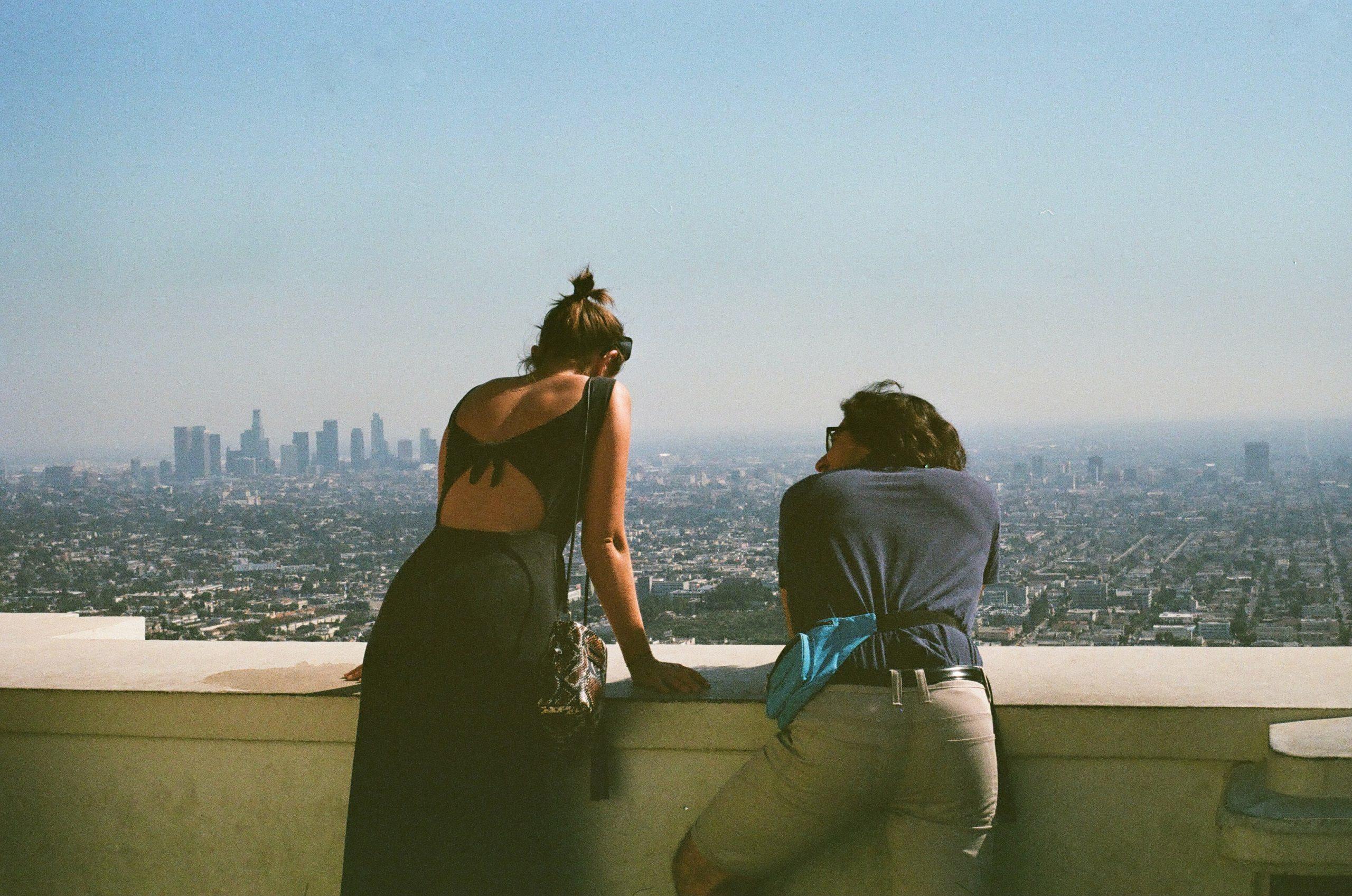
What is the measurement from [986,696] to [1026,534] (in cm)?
415

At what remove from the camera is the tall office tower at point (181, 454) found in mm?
17859

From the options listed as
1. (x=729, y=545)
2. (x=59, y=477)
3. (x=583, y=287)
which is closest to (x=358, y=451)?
(x=59, y=477)

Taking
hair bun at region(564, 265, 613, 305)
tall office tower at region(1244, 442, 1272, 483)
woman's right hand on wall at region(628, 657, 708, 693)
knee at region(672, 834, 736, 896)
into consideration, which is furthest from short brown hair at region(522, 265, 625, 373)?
tall office tower at region(1244, 442, 1272, 483)

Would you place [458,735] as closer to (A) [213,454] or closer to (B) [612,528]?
(B) [612,528]

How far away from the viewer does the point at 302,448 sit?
17516 millimetres

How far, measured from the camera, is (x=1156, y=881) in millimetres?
2541

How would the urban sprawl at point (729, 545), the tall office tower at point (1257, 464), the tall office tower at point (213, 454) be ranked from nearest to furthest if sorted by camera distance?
the urban sprawl at point (729, 545)
the tall office tower at point (1257, 464)
the tall office tower at point (213, 454)

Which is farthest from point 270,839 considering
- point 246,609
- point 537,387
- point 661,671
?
point 246,609

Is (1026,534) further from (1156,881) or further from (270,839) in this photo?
(270,839)

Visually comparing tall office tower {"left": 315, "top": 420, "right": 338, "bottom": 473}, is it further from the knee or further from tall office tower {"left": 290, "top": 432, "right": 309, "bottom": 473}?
the knee

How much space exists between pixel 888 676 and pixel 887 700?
47mm

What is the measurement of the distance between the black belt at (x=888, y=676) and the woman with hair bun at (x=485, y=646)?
1.89 feet

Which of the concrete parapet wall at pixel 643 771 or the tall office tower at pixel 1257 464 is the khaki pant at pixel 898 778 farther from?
the tall office tower at pixel 1257 464

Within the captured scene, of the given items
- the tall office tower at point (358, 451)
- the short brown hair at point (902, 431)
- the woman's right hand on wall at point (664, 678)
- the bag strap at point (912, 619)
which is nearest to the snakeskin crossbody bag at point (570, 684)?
the woman's right hand on wall at point (664, 678)
